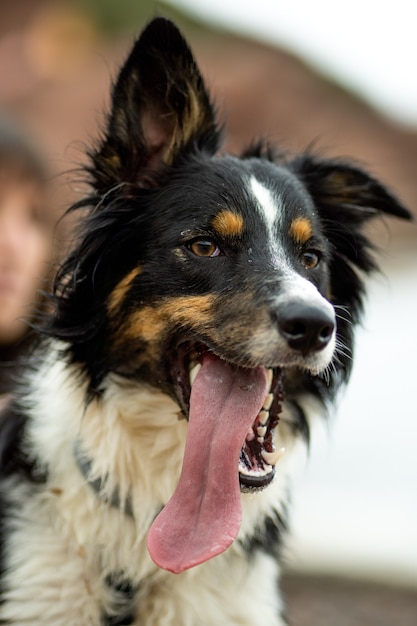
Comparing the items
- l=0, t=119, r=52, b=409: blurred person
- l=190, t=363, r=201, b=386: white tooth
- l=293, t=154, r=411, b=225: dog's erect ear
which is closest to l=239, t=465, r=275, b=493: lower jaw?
l=190, t=363, r=201, b=386: white tooth

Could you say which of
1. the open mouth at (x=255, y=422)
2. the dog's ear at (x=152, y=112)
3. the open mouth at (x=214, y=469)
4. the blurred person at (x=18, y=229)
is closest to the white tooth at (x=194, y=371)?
the open mouth at (x=255, y=422)

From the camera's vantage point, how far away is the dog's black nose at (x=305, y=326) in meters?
2.81

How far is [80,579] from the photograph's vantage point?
3.20m

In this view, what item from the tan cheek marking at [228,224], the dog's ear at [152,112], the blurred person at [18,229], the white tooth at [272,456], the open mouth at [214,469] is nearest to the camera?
the open mouth at [214,469]

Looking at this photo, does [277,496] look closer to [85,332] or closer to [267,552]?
[267,552]

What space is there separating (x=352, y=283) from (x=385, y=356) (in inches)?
305

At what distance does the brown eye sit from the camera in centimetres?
323

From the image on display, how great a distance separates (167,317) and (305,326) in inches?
23.5

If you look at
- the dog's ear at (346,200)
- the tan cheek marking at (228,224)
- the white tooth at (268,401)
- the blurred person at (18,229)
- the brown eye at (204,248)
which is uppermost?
the dog's ear at (346,200)

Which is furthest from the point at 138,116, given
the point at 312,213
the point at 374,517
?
the point at 374,517

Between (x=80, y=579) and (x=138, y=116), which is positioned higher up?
(x=138, y=116)

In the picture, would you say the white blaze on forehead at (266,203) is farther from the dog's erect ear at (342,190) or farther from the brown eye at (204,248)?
the dog's erect ear at (342,190)

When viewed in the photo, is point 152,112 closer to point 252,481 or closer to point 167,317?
point 167,317

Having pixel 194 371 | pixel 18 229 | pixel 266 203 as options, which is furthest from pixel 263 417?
pixel 18 229
